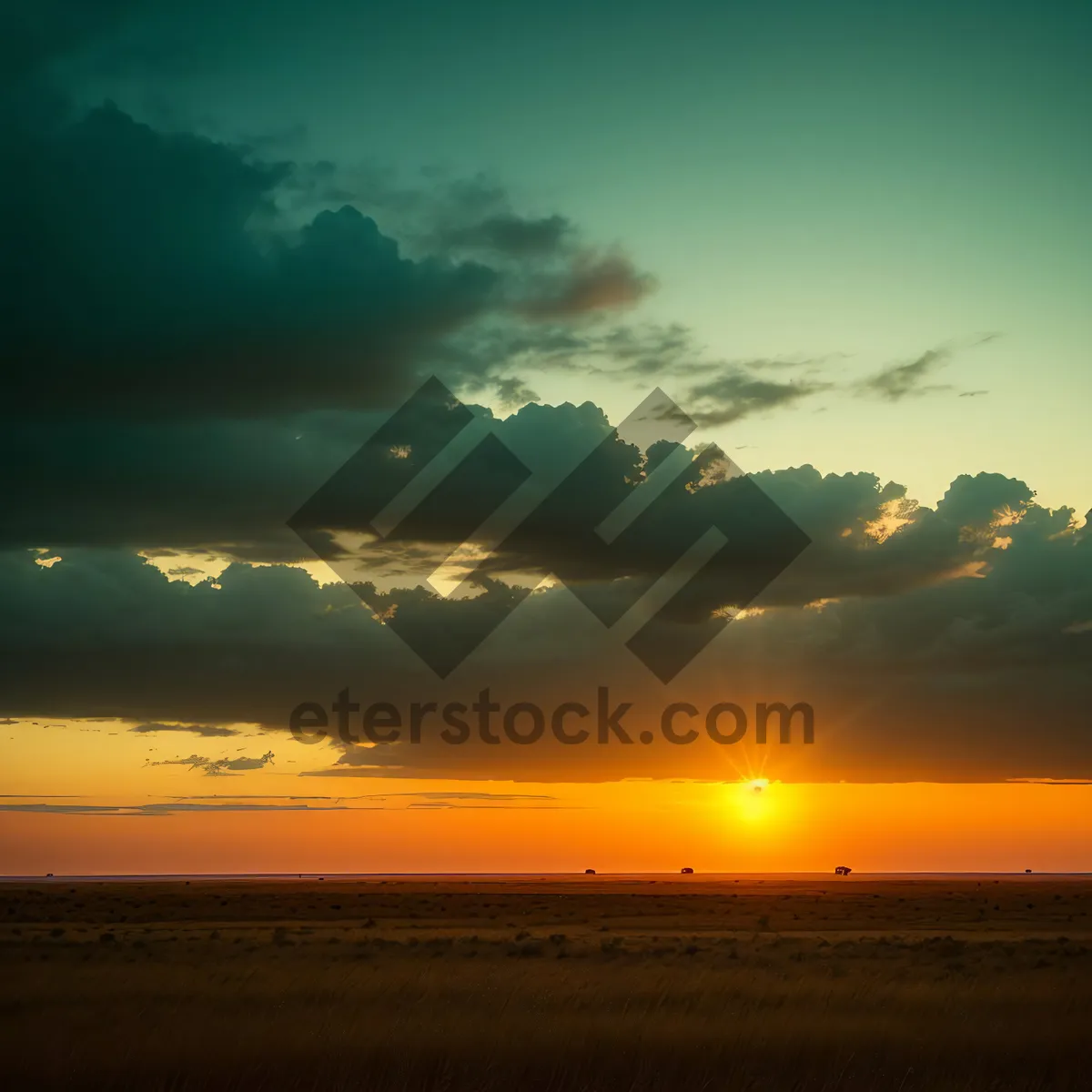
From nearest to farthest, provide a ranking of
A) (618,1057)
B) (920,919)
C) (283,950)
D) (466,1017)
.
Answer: (618,1057), (466,1017), (283,950), (920,919)

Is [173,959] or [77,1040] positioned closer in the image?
[77,1040]

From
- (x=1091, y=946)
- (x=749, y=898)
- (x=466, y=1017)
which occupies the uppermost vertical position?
(x=466, y=1017)

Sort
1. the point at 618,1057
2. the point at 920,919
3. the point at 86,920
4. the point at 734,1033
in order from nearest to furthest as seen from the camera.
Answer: the point at 618,1057, the point at 734,1033, the point at 86,920, the point at 920,919

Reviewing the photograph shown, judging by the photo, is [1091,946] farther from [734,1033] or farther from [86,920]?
[86,920]

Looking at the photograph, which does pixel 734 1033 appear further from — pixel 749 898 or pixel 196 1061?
pixel 749 898

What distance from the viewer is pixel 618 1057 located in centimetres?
1463

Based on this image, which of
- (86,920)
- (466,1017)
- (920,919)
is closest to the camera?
(466,1017)

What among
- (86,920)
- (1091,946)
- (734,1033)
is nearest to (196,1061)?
(734,1033)

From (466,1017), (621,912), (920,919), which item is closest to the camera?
(466,1017)

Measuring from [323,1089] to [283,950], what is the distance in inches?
1231

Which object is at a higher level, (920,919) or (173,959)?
(173,959)

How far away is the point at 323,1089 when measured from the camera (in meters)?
13.2

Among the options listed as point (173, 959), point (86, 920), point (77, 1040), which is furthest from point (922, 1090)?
point (86, 920)

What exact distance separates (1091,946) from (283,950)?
32.2m
